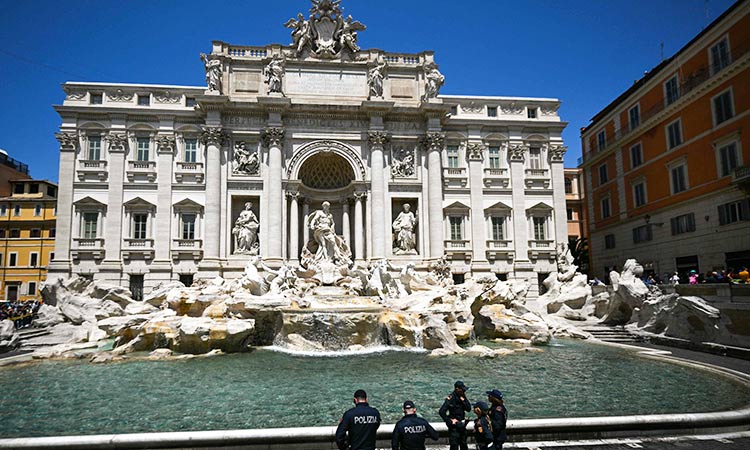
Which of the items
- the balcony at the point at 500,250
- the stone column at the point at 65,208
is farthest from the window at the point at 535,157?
the stone column at the point at 65,208

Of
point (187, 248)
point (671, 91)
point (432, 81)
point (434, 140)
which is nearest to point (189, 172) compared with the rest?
point (187, 248)

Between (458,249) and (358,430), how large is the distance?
76.4 feet

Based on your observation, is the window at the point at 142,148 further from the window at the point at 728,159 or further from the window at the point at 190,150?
the window at the point at 728,159

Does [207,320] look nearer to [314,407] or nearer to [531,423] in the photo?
[314,407]

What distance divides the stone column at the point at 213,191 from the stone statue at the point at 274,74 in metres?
4.00

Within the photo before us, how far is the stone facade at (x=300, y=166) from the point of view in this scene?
82.7 ft

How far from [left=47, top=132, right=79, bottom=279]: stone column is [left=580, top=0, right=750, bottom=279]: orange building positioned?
113 feet

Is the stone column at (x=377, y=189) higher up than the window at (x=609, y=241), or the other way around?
the stone column at (x=377, y=189)

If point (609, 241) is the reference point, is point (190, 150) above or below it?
above

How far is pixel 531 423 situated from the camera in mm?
6824

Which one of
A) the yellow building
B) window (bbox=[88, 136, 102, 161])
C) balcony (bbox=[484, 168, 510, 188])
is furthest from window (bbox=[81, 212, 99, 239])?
balcony (bbox=[484, 168, 510, 188])

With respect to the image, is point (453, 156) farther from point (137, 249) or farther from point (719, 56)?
point (137, 249)

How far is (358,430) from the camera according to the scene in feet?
15.6

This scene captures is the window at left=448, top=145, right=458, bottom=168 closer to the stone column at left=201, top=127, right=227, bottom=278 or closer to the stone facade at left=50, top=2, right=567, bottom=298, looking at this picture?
the stone facade at left=50, top=2, right=567, bottom=298
